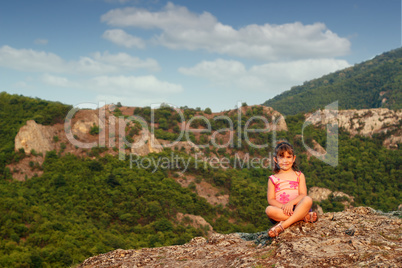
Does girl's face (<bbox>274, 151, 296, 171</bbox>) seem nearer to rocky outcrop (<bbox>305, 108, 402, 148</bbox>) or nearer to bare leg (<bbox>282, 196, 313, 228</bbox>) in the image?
bare leg (<bbox>282, 196, 313, 228</bbox>)

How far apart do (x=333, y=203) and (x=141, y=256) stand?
188 feet

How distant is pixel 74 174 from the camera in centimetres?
4831

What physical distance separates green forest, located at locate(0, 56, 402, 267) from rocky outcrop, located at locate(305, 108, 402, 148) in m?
2.45

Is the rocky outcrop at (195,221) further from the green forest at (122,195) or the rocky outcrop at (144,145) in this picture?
the rocky outcrop at (144,145)

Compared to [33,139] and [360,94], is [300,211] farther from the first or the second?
[360,94]

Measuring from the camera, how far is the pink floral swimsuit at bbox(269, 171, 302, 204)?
6.79 m

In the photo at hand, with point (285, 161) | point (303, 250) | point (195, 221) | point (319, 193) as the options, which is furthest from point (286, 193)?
point (319, 193)

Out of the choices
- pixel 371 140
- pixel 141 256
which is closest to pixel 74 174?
pixel 141 256

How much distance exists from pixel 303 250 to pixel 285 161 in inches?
78.7

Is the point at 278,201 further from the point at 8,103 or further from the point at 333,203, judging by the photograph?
the point at 8,103

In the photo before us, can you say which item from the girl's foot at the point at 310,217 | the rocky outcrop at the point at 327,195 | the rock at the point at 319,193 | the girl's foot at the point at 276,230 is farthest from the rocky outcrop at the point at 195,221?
the girl's foot at the point at 276,230

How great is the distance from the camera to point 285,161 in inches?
272

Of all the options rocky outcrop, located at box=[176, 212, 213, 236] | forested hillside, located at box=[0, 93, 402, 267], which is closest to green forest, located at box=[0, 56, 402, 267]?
forested hillside, located at box=[0, 93, 402, 267]

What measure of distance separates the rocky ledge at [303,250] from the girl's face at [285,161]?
49.8 inches
